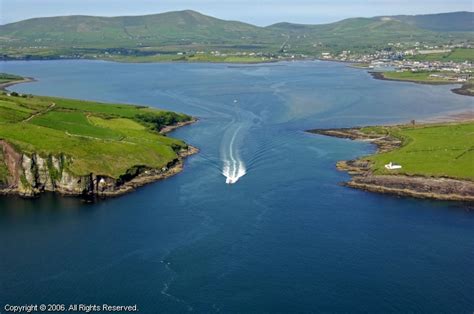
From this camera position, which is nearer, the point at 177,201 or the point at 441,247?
the point at 441,247

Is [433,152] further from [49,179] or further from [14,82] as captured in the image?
[14,82]

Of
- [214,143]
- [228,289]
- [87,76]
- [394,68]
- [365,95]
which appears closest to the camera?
[228,289]

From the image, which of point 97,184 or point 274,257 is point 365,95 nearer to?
point 97,184

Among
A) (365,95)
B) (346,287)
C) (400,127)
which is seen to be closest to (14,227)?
(346,287)

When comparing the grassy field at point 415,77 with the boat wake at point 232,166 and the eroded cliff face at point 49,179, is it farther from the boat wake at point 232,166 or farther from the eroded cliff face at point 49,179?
the eroded cliff face at point 49,179

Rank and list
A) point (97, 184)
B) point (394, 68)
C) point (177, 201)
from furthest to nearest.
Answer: point (394, 68) → point (97, 184) → point (177, 201)

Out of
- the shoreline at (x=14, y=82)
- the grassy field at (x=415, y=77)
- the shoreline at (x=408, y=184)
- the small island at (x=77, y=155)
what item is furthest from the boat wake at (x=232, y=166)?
the grassy field at (x=415, y=77)

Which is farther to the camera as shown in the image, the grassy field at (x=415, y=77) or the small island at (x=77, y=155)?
the grassy field at (x=415, y=77)
